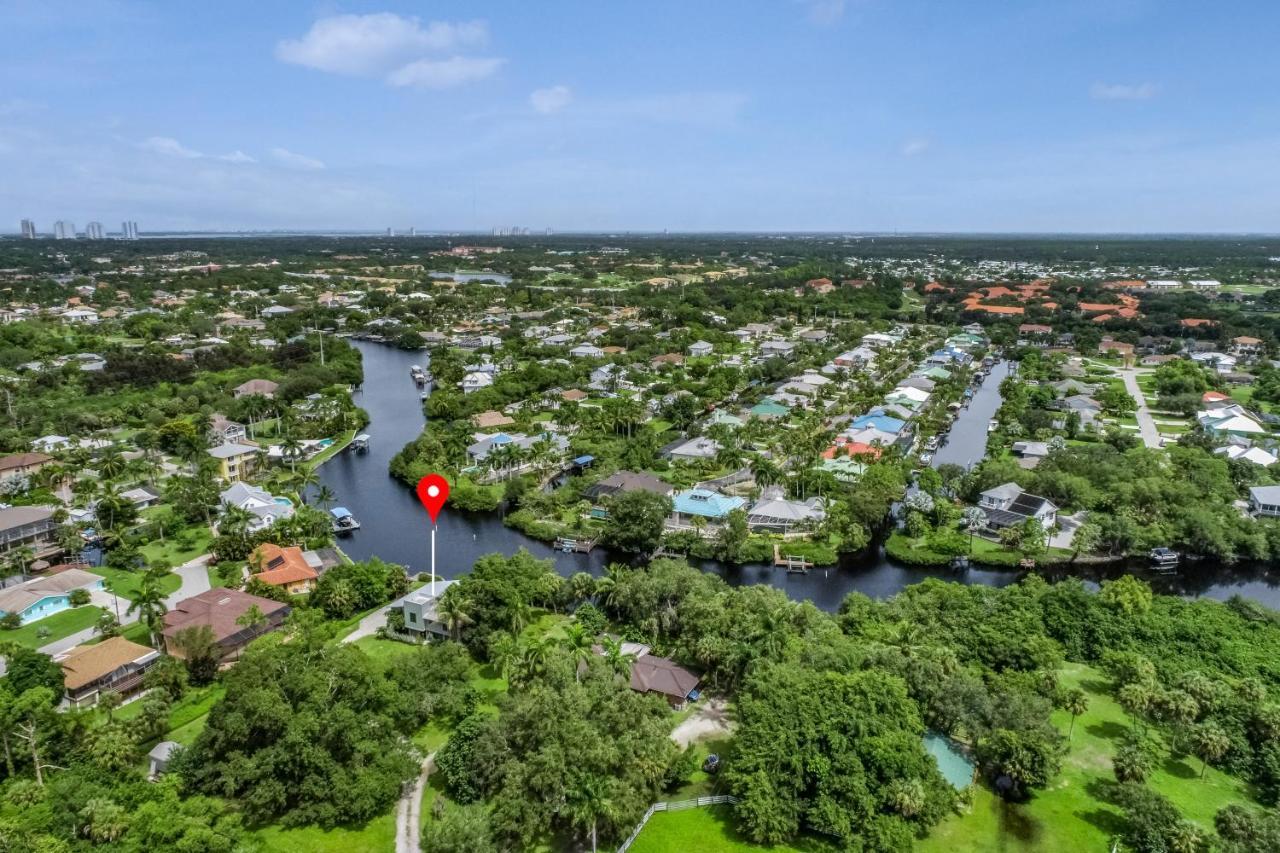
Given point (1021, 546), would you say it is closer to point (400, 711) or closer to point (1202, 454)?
point (1202, 454)

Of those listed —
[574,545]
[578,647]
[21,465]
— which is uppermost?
[21,465]

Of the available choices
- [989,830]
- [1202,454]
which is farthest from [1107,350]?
[989,830]

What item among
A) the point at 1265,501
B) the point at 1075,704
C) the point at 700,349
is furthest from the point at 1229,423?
the point at 700,349

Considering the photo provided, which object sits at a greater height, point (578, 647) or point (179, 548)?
point (578, 647)

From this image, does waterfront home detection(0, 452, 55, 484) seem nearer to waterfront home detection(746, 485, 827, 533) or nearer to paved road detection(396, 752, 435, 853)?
paved road detection(396, 752, 435, 853)

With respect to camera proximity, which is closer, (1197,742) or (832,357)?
(1197,742)

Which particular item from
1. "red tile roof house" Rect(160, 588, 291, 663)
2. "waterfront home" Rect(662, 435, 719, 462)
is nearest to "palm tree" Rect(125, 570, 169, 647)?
"red tile roof house" Rect(160, 588, 291, 663)

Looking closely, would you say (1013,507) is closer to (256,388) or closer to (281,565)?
(281,565)
